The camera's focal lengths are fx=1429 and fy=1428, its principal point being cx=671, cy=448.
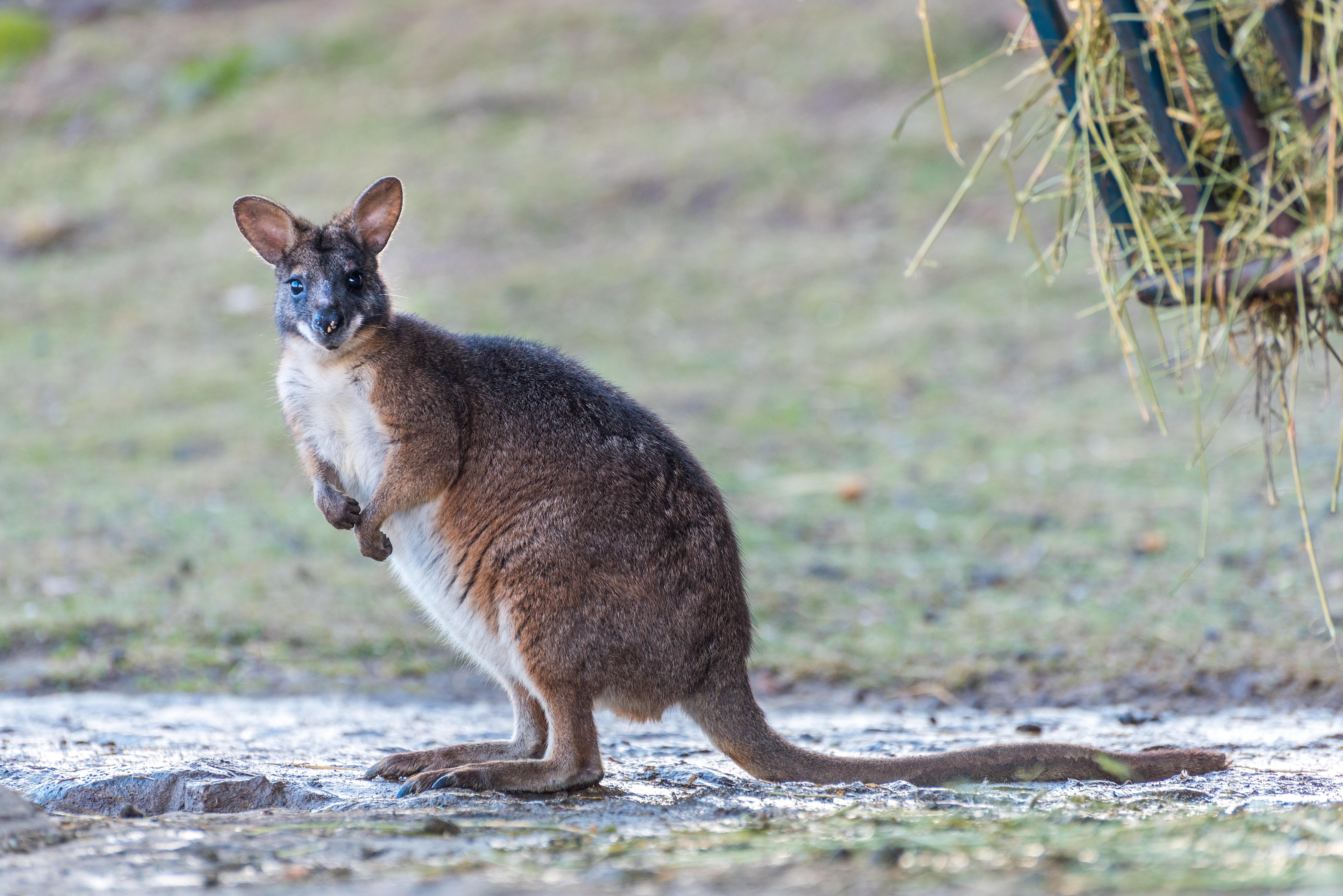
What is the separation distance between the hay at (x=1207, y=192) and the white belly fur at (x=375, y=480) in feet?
4.97

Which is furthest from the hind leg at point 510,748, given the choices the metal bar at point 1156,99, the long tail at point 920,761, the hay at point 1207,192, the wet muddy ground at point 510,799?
the metal bar at point 1156,99

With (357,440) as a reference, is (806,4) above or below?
above

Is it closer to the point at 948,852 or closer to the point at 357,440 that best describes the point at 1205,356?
the point at 948,852

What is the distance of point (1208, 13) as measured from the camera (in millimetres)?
3271

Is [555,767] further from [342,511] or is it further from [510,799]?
[342,511]

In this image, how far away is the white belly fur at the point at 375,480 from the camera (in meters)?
3.79

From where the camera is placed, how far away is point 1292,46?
120 inches

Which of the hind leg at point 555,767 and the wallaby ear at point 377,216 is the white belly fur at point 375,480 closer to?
the hind leg at point 555,767

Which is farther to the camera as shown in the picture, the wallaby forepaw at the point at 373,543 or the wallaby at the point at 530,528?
the wallaby forepaw at the point at 373,543

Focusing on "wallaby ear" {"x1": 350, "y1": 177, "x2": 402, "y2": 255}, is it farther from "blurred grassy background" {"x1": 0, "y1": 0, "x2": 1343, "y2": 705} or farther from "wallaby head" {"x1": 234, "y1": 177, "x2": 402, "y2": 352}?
"blurred grassy background" {"x1": 0, "y1": 0, "x2": 1343, "y2": 705}

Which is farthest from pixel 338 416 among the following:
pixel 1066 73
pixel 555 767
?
pixel 1066 73

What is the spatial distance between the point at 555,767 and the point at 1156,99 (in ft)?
7.11

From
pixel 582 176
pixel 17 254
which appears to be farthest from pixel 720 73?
pixel 17 254

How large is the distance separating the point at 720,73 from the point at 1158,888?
653 inches
